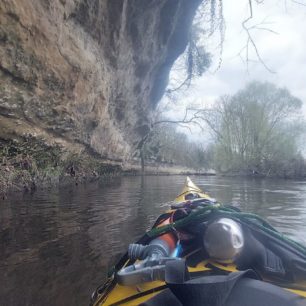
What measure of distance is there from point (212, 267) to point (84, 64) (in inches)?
344

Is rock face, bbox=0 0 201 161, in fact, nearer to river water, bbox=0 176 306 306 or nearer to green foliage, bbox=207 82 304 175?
river water, bbox=0 176 306 306

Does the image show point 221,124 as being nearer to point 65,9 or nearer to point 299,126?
point 299,126

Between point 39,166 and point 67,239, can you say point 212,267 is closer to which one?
point 67,239

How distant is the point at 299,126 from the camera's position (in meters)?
26.5

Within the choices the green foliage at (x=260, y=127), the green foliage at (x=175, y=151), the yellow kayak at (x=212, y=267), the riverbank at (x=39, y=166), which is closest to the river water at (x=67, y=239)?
the yellow kayak at (x=212, y=267)

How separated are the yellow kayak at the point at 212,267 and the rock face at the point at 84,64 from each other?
6.10 metres

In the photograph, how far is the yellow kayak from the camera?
142 centimetres

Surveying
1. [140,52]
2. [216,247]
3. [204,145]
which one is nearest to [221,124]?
[204,145]

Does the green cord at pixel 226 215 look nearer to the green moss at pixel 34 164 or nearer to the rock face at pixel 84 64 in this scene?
the rock face at pixel 84 64

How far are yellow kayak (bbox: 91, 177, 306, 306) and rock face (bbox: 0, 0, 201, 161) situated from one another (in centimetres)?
610

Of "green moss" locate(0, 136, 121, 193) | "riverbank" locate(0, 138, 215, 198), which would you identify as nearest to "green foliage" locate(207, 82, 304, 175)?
"riverbank" locate(0, 138, 215, 198)

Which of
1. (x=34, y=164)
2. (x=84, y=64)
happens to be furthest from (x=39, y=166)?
(x=84, y=64)

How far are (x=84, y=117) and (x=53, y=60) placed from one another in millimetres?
2664

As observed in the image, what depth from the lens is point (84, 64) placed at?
9.75 meters
